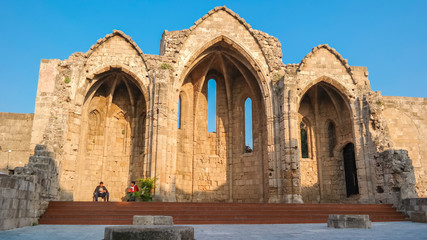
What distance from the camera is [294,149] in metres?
15.6

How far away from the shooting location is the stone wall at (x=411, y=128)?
18.8 meters

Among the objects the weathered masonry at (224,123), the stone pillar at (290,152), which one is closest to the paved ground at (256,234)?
the weathered masonry at (224,123)

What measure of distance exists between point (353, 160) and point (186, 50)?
418 inches

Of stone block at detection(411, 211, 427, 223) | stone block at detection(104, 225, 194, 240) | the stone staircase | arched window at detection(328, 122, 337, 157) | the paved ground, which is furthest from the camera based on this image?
arched window at detection(328, 122, 337, 157)

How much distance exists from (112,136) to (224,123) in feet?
20.7

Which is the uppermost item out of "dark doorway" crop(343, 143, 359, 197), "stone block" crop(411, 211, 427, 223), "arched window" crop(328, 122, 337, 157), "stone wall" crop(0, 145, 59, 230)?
"arched window" crop(328, 122, 337, 157)

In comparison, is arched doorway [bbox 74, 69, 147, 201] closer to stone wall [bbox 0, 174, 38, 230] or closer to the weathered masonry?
the weathered masonry

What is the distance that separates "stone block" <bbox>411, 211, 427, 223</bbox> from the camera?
10.5 meters

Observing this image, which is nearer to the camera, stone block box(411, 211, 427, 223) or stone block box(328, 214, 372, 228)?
stone block box(328, 214, 372, 228)

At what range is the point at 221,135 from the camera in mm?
19344

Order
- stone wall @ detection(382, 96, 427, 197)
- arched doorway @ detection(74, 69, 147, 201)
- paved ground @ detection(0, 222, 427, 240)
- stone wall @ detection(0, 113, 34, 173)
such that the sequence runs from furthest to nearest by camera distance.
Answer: stone wall @ detection(382, 96, 427, 197) < arched doorway @ detection(74, 69, 147, 201) < stone wall @ detection(0, 113, 34, 173) < paved ground @ detection(0, 222, 427, 240)

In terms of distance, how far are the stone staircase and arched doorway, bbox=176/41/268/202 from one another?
18.4 ft

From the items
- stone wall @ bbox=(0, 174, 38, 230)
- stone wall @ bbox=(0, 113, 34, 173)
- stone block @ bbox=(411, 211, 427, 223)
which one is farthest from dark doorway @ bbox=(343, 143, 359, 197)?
stone wall @ bbox=(0, 113, 34, 173)

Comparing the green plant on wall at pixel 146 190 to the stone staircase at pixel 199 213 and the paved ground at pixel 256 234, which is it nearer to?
the stone staircase at pixel 199 213
